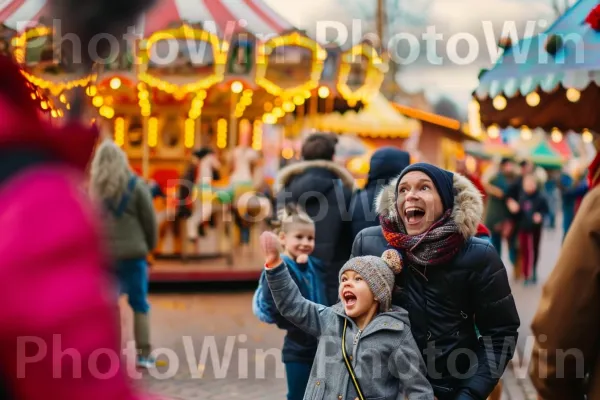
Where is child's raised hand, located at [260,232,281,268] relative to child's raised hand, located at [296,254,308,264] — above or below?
above

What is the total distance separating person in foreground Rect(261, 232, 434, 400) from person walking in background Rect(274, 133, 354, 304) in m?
1.77

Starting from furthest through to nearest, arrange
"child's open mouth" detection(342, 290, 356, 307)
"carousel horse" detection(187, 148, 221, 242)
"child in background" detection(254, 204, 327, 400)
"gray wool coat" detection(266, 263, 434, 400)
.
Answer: "carousel horse" detection(187, 148, 221, 242) < "child in background" detection(254, 204, 327, 400) < "child's open mouth" detection(342, 290, 356, 307) < "gray wool coat" detection(266, 263, 434, 400)

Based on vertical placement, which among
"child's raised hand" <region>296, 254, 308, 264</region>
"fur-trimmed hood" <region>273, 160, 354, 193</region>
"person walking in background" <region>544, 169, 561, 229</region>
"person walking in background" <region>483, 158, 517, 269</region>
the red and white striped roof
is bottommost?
"person walking in background" <region>544, 169, 561, 229</region>

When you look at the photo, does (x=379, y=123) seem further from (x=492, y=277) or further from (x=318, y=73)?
(x=492, y=277)

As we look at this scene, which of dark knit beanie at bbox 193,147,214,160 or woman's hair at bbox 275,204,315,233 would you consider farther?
dark knit beanie at bbox 193,147,214,160

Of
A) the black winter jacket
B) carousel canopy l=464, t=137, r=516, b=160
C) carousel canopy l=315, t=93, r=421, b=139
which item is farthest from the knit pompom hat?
carousel canopy l=464, t=137, r=516, b=160

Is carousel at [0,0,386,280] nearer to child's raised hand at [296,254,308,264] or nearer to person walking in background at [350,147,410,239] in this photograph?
person walking in background at [350,147,410,239]

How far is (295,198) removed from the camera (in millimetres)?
6242

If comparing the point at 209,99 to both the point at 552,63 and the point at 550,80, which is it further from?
the point at 550,80

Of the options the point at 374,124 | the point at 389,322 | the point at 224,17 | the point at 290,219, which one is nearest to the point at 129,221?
the point at 290,219

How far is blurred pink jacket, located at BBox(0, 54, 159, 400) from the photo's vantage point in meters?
1.02

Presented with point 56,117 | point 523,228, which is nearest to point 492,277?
point 56,117

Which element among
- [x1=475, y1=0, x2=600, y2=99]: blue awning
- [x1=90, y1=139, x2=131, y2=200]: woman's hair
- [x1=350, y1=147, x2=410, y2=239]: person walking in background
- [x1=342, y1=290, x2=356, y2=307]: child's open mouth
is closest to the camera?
[x1=342, y1=290, x2=356, y2=307]: child's open mouth

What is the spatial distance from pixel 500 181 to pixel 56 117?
14.3 meters
